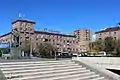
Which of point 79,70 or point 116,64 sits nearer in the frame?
point 79,70

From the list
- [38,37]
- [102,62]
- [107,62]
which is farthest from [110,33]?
[107,62]

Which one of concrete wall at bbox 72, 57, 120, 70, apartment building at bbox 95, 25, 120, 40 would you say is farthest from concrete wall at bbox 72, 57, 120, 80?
apartment building at bbox 95, 25, 120, 40

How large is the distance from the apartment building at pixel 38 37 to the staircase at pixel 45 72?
6627 cm

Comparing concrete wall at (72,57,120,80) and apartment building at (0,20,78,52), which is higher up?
apartment building at (0,20,78,52)

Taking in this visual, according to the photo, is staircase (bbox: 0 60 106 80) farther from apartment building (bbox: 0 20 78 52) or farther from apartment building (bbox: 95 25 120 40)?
apartment building (bbox: 95 25 120 40)

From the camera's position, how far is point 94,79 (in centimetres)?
1844

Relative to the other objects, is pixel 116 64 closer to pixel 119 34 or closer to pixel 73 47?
pixel 119 34

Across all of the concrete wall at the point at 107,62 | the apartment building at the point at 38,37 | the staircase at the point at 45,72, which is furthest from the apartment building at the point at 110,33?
the staircase at the point at 45,72

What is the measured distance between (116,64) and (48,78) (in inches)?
353

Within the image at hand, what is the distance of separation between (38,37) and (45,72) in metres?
Answer: 77.8

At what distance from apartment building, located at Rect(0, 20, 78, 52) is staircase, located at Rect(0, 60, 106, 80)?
66.3 m

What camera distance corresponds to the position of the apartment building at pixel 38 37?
302 ft

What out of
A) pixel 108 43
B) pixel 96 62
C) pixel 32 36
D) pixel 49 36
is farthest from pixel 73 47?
pixel 96 62

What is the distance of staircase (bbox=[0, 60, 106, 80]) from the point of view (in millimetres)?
15867
